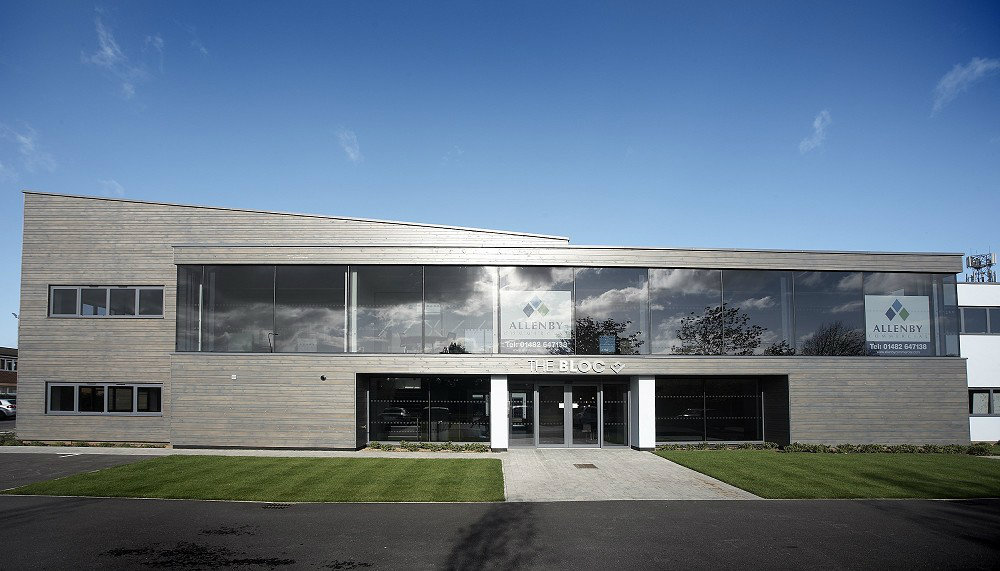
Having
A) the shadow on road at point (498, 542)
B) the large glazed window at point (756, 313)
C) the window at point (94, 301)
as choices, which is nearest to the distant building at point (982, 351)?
the large glazed window at point (756, 313)

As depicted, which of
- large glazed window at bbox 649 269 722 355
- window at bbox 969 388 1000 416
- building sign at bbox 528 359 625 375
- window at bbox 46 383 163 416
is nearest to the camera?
building sign at bbox 528 359 625 375

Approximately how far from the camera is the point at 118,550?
9.58m

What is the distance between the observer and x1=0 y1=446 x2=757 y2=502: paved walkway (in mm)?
14125

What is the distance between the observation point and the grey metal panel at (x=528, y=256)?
21.3 meters

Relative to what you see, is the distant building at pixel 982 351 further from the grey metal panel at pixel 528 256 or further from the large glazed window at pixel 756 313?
the large glazed window at pixel 756 313

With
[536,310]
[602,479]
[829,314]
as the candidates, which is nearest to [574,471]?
[602,479]

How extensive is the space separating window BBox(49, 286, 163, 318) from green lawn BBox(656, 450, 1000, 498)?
17913mm

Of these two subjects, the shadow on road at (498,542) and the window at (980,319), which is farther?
the window at (980,319)

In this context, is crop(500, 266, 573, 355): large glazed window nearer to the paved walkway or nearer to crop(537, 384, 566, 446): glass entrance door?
crop(537, 384, 566, 446): glass entrance door

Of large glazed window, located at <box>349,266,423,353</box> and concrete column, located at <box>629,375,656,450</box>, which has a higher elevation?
large glazed window, located at <box>349,266,423,353</box>

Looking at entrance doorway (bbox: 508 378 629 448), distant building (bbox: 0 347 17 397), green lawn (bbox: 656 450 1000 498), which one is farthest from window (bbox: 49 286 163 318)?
distant building (bbox: 0 347 17 397)

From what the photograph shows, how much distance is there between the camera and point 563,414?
2164 centimetres

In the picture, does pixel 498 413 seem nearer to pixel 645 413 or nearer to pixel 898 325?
pixel 645 413

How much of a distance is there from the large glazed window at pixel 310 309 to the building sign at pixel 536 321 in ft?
17.6
